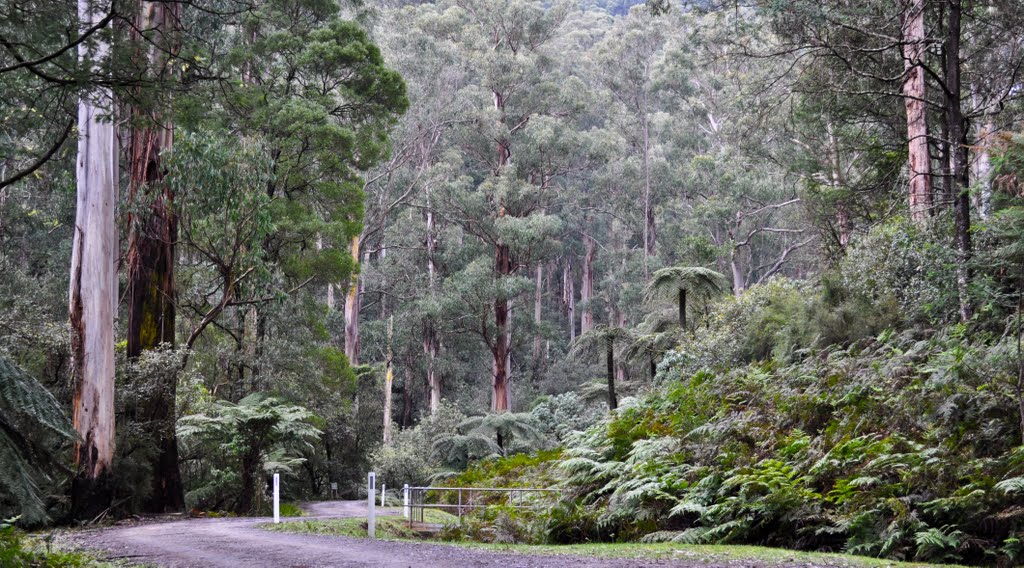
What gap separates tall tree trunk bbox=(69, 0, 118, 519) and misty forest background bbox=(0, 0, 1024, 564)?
0.15 ft

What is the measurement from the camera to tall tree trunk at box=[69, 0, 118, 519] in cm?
1243

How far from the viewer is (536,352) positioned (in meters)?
44.3

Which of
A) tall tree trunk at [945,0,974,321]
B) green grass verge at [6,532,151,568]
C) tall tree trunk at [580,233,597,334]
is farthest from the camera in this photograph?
tall tree trunk at [580,233,597,334]

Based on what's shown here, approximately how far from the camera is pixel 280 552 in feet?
24.9

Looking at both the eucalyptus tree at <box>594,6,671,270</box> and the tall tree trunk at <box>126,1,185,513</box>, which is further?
the eucalyptus tree at <box>594,6,671,270</box>

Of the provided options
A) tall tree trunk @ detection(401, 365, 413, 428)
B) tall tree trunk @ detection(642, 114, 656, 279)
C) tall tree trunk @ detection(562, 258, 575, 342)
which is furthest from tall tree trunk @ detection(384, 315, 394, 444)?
tall tree trunk @ detection(562, 258, 575, 342)

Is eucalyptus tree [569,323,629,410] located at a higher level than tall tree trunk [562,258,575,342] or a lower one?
lower

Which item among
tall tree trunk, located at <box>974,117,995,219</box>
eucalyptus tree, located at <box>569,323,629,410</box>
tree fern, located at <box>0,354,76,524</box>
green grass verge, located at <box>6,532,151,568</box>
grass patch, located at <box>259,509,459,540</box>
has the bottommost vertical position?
grass patch, located at <box>259,509,459,540</box>

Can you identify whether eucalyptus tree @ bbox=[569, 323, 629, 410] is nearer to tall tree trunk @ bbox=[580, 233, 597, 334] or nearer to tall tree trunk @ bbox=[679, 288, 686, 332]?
tall tree trunk @ bbox=[679, 288, 686, 332]

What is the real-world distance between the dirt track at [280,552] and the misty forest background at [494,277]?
1.44 m

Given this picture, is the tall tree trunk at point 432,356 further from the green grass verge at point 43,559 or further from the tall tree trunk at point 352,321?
the green grass verge at point 43,559

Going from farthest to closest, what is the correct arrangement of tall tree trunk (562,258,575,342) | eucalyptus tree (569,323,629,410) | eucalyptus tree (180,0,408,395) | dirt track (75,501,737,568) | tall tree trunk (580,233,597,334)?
tall tree trunk (562,258,575,342) → tall tree trunk (580,233,597,334) → eucalyptus tree (180,0,408,395) → eucalyptus tree (569,323,629,410) → dirt track (75,501,737,568)

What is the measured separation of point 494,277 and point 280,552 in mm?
27566

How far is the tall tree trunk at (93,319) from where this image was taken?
12430mm
